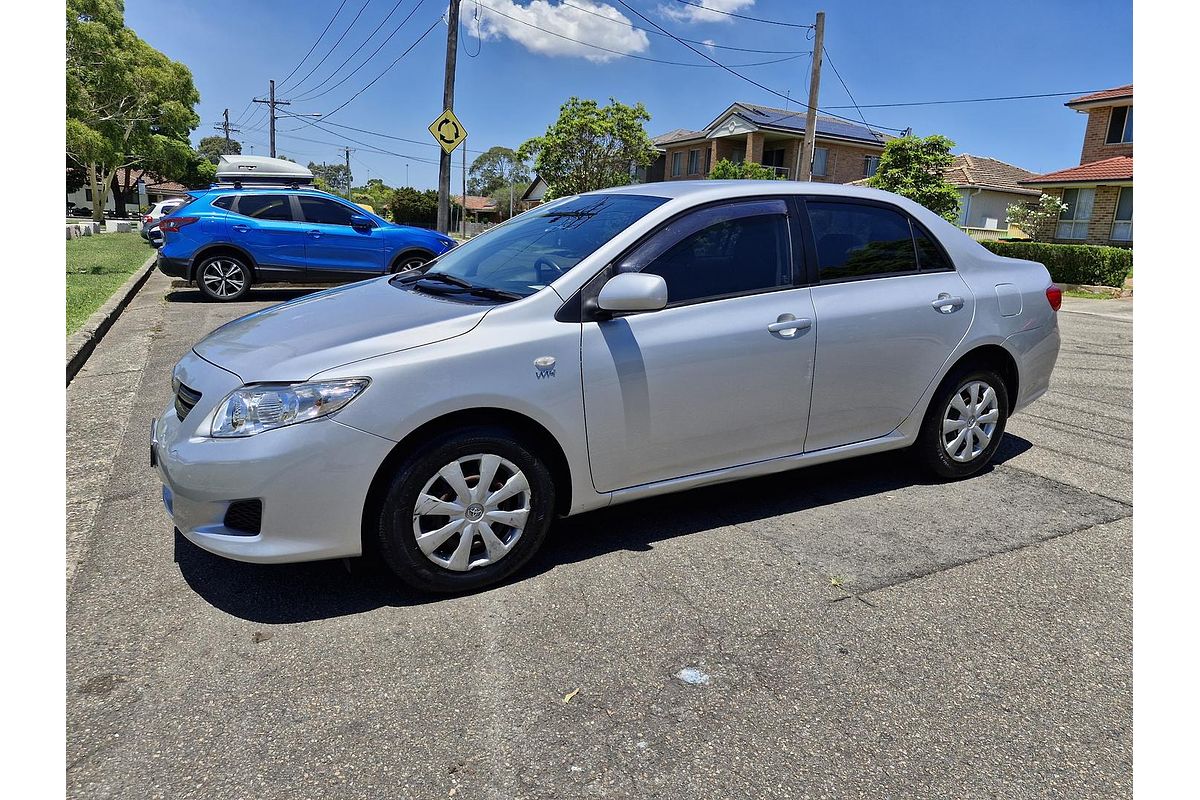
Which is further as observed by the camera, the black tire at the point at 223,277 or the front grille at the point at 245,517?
the black tire at the point at 223,277

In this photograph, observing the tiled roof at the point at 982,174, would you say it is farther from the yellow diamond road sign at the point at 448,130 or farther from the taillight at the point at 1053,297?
the taillight at the point at 1053,297

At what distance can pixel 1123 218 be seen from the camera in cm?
2728

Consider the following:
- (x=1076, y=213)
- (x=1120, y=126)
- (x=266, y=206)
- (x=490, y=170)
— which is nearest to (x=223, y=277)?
(x=266, y=206)

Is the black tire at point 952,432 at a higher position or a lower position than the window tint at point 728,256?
lower

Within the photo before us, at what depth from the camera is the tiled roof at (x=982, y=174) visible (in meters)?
38.9

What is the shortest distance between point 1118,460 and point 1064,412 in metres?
1.33

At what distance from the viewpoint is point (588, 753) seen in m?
2.37

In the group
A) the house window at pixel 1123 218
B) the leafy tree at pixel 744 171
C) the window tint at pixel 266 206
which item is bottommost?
the window tint at pixel 266 206

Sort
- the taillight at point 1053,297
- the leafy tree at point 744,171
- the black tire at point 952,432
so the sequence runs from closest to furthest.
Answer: the black tire at point 952,432 → the taillight at point 1053,297 → the leafy tree at point 744,171

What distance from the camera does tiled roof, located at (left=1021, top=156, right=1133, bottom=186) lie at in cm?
2677

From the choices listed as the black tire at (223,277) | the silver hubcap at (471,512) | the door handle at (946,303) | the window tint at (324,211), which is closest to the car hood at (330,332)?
the silver hubcap at (471,512)

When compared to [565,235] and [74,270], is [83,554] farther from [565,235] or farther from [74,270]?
[74,270]

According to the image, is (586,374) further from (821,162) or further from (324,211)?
(821,162)

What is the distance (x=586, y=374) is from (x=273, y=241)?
9.87 meters
